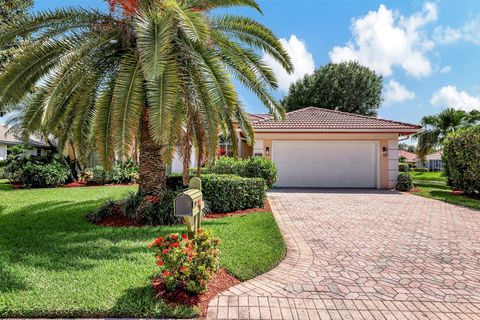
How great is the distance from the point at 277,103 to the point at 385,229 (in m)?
4.59

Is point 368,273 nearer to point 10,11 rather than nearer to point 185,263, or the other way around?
point 185,263

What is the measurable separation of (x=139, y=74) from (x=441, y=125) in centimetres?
2655

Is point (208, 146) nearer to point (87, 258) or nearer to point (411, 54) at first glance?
point (87, 258)

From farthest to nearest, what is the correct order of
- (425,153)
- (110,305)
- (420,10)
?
(425,153)
(420,10)
(110,305)

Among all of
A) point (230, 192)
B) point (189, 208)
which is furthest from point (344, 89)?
point (189, 208)

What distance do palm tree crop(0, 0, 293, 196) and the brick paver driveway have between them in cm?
338

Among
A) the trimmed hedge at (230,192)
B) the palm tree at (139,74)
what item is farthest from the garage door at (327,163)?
the palm tree at (139,74)

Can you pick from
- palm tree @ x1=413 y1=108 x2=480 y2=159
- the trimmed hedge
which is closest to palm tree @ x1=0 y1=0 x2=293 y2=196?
the trimmed hedge

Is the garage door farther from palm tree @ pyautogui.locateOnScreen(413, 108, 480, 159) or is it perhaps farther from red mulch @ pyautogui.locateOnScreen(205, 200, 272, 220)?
palm tree @ pyautogui.locateOnScreen(413, 108, 480, 159)

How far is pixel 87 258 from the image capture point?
5.19 m

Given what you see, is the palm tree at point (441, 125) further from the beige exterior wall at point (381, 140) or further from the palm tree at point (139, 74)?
the palm tree at point (139, 74)

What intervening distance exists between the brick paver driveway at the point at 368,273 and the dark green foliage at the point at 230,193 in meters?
1.35

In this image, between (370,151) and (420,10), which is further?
(370,151)

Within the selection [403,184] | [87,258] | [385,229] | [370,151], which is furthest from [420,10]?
[87,258]
